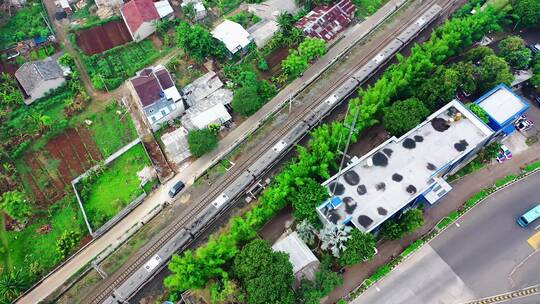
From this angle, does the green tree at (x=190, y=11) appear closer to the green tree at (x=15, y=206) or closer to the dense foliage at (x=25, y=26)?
the dense foliage at (x=25, y=26)

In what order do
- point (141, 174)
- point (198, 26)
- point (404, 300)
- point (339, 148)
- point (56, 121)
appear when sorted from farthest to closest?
1. point (198, 26)
2. point (56, 121)
3. point (141, 174)
4. point (339, 148)
5. point (404, 300)

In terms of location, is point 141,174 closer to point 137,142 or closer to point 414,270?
point 137,142

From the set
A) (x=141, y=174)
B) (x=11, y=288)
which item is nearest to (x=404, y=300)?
(x=141, y=174)

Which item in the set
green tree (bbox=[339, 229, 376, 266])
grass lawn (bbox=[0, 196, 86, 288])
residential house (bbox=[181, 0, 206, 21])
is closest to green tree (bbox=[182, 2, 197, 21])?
residential house (bbox=[181, 0, 206, 21])

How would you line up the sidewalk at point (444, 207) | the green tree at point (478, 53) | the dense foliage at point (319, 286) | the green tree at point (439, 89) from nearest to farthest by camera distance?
1. the dense foliage at point (319, 286)
2. the sidewalk at point (444, 207)
3. the green tree at point (439, 89)
4. the green tree at point (478, 53)

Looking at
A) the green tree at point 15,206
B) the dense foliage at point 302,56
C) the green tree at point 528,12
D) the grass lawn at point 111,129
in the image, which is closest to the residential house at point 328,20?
the dense foliage at point 302,56

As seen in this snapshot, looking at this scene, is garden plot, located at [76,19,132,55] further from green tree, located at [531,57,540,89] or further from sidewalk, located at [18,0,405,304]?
green tree, located at [531,57,540,89]

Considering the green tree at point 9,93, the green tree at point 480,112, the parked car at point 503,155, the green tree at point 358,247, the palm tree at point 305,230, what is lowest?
the parked car at point 503,155
